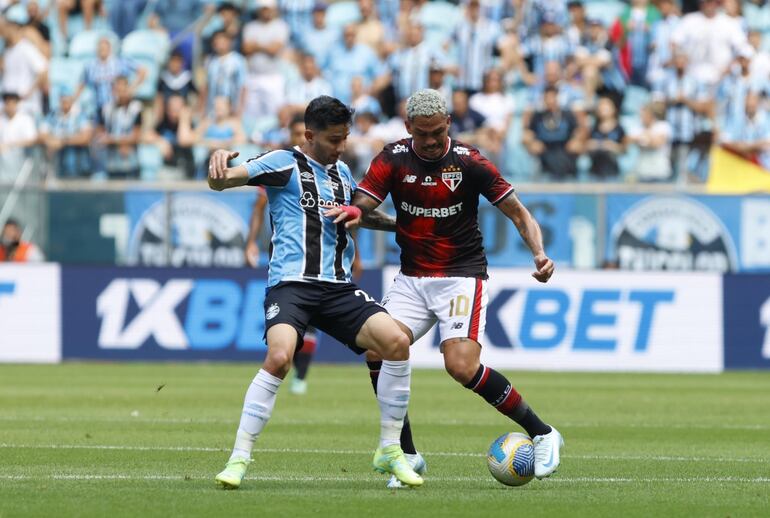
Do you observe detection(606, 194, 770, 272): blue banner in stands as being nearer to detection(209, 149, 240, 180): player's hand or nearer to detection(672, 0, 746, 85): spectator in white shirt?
detection(672, 0, 746, 85): spectator in white shirt

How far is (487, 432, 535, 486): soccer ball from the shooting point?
8.84m

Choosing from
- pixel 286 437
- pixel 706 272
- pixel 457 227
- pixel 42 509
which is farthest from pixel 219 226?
pixel 42 509

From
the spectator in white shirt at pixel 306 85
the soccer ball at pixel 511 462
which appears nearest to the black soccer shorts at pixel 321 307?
the soccer ball at pixel 511 462

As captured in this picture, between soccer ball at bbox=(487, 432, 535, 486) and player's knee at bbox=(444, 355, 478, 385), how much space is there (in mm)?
448

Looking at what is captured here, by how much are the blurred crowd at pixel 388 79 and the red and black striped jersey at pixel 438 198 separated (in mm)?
11682

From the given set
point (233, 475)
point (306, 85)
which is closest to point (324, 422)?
point (233, 475)

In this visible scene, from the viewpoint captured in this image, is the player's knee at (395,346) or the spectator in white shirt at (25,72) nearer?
the player's knee at (395,346)

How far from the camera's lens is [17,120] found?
24.3 metres

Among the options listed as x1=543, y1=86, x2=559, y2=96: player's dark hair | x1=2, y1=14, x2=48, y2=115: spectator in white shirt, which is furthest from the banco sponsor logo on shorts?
x1=2, y1=14, x2=48, y2=115: spectator in white shirt

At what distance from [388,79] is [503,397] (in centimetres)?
1512

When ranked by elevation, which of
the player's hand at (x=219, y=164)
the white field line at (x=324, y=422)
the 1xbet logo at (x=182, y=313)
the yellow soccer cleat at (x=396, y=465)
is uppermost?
the player's hand at (x=219, y=164)

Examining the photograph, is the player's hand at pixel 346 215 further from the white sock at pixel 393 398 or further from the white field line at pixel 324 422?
the white field line at pixel 324 422

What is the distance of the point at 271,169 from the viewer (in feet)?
28.7

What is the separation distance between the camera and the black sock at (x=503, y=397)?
30.0 feet
